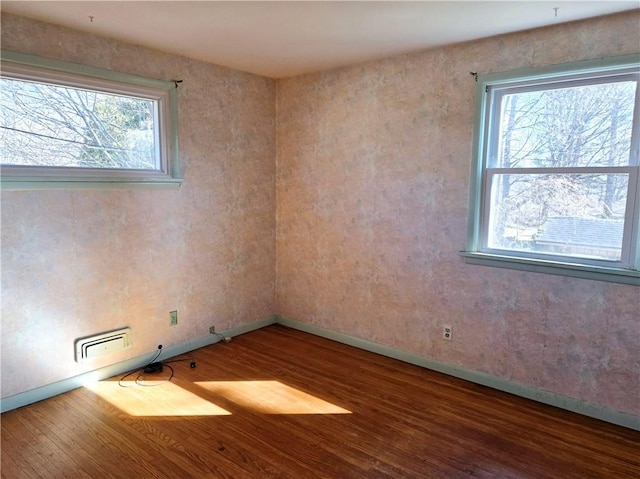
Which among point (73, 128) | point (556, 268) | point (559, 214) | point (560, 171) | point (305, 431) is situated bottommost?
point (305, 431)

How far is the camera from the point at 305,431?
249 centimetres

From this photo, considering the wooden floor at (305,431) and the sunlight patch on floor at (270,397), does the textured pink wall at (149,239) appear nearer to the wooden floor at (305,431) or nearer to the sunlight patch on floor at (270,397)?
the wooden floor at (305,431)

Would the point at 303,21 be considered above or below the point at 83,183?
above

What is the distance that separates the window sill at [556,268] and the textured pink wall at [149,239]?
2.09m

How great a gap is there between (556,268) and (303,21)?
2.23 meters

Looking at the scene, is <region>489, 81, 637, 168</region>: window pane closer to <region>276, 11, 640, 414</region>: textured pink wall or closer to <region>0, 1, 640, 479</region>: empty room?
<region>0, 1, 640, 479</region>: empty room

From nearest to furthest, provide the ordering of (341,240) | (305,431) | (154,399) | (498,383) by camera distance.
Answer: (305,431)
(154,399)
(498,383)
(341,240)

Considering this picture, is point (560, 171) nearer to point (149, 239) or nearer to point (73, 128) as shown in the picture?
point (149, 239)

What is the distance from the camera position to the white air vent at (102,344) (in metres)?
2.94

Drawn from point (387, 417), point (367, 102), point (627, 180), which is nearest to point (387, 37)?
point (367, 102)

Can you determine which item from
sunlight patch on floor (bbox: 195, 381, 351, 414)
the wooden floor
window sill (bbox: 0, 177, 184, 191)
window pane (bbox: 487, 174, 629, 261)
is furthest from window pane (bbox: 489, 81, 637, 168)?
window sill (bbox: 0, 177, 184, 191)

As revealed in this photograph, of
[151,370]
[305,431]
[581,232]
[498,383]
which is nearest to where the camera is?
[305,431]

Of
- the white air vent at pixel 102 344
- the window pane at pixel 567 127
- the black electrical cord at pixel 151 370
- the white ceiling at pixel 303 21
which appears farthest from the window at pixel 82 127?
the window pane at pixel 567 127

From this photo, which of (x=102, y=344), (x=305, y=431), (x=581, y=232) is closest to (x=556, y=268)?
(x=581, y=232)
